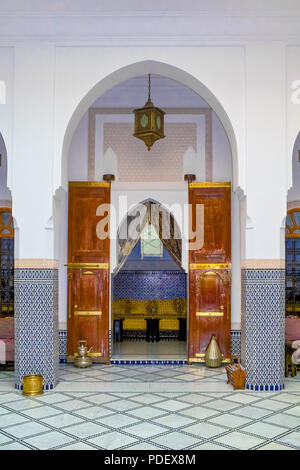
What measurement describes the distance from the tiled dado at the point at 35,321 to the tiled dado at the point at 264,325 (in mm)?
1659

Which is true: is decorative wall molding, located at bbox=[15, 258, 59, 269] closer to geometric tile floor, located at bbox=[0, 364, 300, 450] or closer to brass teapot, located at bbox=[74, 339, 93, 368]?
geometric tile floor, located at bbox=[0, 364, 300, 450]

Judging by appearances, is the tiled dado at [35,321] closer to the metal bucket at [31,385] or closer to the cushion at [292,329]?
the metal bucket at [31,385]

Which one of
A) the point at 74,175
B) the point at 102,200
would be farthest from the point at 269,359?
the point at 74,175

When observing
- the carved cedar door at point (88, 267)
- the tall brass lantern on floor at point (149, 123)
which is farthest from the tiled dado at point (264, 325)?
the carved cedar door at point (88, 267)

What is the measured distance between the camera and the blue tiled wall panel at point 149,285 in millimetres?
8297

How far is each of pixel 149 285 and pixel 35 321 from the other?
13.1 feet

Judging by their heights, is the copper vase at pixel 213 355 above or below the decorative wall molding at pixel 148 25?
below

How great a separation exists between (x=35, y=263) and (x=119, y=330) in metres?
3.34

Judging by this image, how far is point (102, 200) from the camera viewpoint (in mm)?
5992

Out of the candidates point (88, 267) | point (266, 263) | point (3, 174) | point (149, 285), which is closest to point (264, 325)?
point (266, 263)

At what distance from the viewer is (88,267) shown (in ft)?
19.6

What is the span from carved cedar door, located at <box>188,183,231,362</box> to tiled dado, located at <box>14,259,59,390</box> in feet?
6.39
